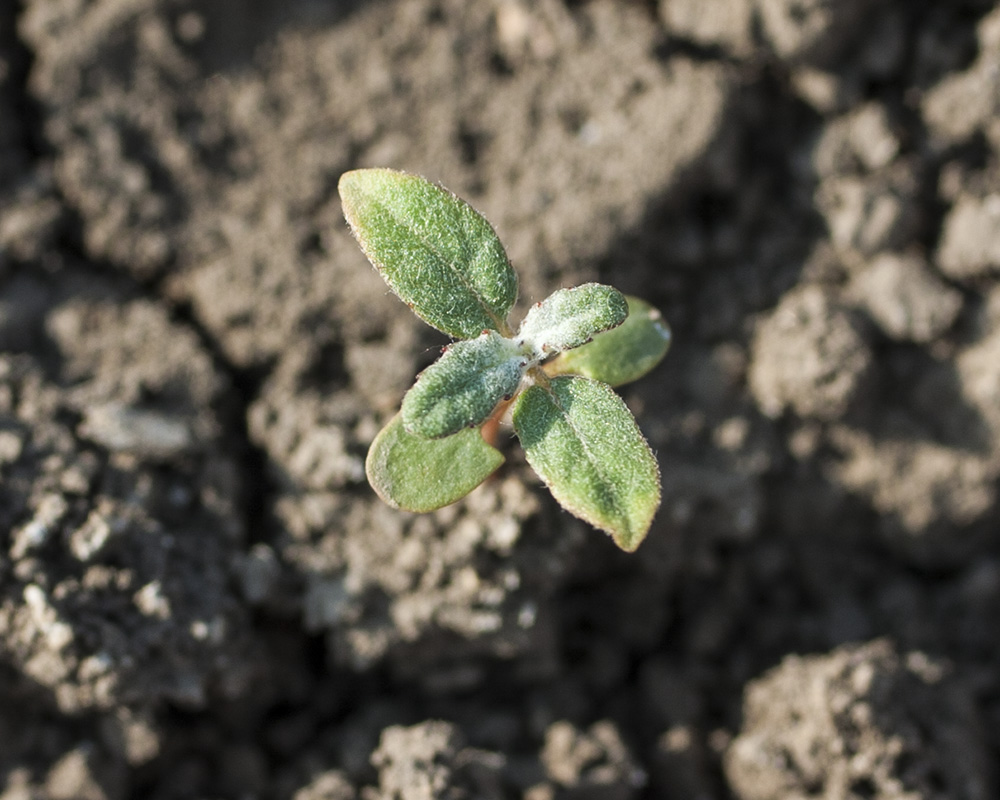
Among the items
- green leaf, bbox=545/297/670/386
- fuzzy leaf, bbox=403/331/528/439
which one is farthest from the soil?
fuzzy leaf, bbox=403/331/528/439

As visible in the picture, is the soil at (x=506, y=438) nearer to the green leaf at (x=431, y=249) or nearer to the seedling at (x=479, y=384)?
the seedling at (x=479, y=384)

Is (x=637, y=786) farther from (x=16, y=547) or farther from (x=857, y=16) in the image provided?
(x=857, y=16)

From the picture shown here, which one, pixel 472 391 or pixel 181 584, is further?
pixel 181 584

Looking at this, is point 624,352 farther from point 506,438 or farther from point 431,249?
point 431,249

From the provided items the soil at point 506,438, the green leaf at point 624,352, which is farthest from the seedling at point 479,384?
the soil at point 506,438

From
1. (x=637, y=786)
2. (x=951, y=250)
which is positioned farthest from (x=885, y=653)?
(x=951, y=250)

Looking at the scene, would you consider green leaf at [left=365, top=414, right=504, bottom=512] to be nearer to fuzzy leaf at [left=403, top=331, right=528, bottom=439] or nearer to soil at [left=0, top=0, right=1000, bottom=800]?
fuzzy leaf at [left=403, top=331, right=528, bottom=439]

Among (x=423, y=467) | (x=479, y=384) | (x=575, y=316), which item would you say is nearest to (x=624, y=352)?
(x=575, y=316)
